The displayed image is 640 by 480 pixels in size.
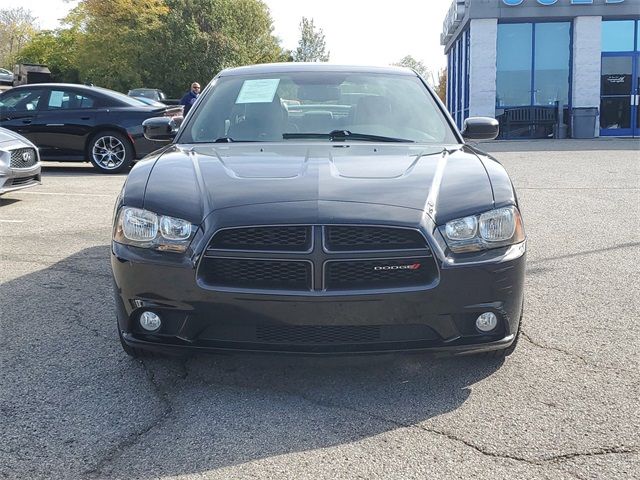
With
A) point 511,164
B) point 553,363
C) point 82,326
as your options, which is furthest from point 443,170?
point 511,164

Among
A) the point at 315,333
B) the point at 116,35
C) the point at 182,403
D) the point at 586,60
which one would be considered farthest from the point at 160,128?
the point at 116,35

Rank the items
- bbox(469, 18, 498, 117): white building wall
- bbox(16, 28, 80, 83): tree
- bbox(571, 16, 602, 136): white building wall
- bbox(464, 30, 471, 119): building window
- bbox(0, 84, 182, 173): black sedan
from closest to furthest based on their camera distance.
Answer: bbox(0, 84, 182, 173): black sedan, bbox(571, 16, 602, 136): white building wall, bbox(469, 18, 498, 117): white building wall, bbox(464, 30, 471, 119): building window, bbox(16, 28, 80, 83): tree

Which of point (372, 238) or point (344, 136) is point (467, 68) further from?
point (372, 238)

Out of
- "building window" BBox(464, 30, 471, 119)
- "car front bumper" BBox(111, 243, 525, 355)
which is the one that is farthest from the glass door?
"car front bumper" BBox(111, 243, 525, 355)

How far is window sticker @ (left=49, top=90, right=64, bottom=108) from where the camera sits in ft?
42.6

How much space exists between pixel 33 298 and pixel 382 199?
111 inches

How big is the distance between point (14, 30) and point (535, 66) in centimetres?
6365

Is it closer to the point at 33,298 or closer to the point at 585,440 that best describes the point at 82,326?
the point at 33,298

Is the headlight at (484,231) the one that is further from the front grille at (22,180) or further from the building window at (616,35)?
the building window at (616,35)

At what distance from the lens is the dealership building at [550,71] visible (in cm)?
2489

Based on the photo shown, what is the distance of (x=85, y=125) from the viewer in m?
12.7

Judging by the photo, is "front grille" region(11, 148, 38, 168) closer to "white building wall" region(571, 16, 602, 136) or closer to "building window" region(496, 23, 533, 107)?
"building window" region(496, 23, 533, 107)

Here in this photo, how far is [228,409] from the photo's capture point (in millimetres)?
3121

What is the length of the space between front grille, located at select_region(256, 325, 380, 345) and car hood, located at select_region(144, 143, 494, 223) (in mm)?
535
